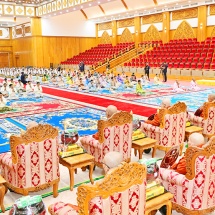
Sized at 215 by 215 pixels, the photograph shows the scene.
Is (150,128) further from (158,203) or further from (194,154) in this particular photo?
(158,203)

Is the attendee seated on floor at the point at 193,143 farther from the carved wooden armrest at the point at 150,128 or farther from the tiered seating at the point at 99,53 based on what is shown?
the tiered seating at the point at 99,53

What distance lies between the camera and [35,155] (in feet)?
10.5

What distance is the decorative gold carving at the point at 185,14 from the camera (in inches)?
756

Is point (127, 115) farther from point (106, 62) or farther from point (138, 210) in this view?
point (106, 62)

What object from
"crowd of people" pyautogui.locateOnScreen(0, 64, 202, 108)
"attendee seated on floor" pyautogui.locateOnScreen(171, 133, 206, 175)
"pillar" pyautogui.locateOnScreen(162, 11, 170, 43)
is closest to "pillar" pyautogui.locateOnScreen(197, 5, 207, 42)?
"pillar" pyautogui.locateOnScreen(162, 11, 170, 43)

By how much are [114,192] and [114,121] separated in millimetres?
1891

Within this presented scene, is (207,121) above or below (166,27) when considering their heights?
below

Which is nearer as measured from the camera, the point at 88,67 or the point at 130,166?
the point at 130,166

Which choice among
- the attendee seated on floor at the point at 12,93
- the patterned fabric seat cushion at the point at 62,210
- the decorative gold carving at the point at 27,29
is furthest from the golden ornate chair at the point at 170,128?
the decorative gold carving at the point at 27,29

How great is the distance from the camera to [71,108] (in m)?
9.07

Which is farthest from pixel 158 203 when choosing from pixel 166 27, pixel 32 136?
pixel 166 27

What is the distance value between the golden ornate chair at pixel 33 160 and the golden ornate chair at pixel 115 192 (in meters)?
1.40

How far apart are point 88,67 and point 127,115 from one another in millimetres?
18791

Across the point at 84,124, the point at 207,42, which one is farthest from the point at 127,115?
the point at 207,42
